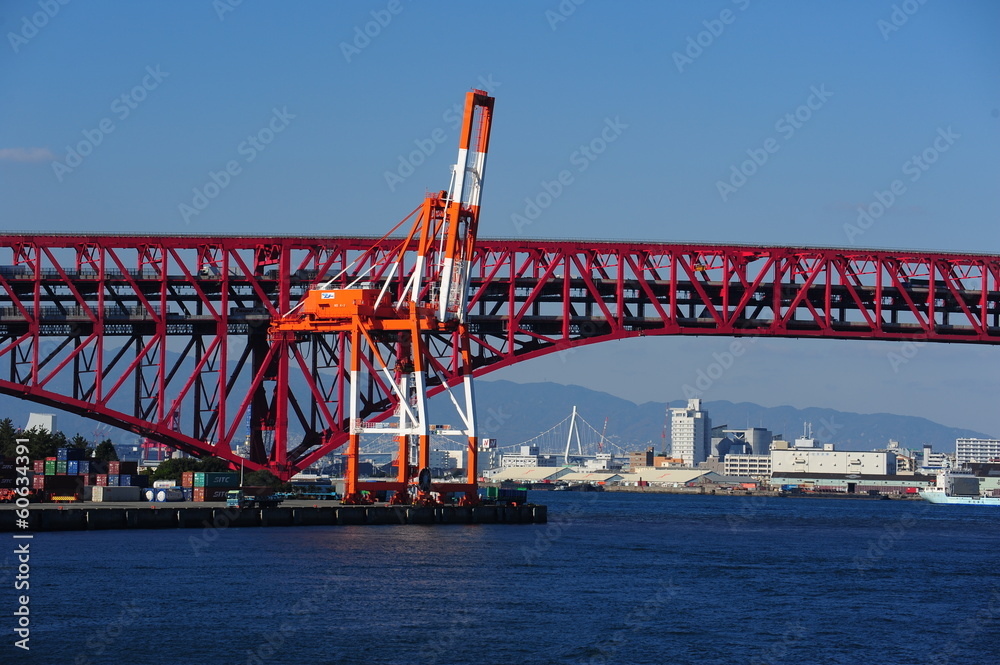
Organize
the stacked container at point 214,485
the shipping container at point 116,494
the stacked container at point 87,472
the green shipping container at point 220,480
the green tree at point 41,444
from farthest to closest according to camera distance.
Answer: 1. the green tree at point 41,444
2. the green shipping container at point 220,480
3. the stacked container at point 87,472
4. the stacked container at point 214,485
5. the shipping container at point 116,494

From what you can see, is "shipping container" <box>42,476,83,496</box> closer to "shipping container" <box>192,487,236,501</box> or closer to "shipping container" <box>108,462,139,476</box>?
"shipping container" <box>192,487,236,501</box>

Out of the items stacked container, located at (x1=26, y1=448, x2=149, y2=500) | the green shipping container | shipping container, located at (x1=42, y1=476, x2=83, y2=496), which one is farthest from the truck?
stacked container, located at (x1=26, y1=448, x2=149, y2=500)

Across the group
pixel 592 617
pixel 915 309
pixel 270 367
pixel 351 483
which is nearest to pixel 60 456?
pixel 270 367

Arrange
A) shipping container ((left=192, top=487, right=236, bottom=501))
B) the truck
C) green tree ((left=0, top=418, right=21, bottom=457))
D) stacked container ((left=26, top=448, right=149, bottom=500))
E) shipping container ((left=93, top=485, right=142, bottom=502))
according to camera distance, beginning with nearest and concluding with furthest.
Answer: the truck, shipping container ((left=93, top=485, right=142, bottom=502)), shipping container ((left=192, top=487, right=236, bottom=501)), stacked container ((left=26, top=448, right=149, bottom=500)), green tree ((left=0, top=418, right=21, bottom=457))

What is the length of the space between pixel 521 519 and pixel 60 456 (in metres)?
43.1

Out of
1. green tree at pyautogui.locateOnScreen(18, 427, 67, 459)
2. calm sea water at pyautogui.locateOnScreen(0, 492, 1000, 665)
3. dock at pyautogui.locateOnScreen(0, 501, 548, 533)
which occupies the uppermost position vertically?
green tree at pyautogui.locateOnScreen(18, 427, 67, 459)

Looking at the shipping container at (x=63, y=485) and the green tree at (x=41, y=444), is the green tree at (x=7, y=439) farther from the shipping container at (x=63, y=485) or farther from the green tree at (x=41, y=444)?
the shipping container at (x=63, y=485)

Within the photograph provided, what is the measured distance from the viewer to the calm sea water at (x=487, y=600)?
46.5 metres

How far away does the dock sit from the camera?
8512 cm

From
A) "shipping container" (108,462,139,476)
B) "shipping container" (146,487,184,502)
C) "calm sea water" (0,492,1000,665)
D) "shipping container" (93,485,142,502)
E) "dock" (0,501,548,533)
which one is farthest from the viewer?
"shipping container" (108,462,139,476)

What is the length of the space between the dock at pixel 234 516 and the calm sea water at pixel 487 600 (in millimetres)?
2907

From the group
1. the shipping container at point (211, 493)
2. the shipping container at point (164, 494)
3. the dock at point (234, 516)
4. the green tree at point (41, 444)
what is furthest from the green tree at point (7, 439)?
the dock at point (234, 516)

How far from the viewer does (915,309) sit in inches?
4299

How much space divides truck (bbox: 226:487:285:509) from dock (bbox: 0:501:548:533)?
90cm
